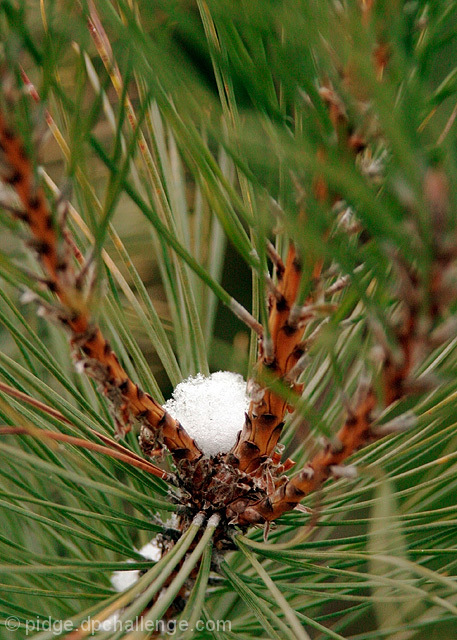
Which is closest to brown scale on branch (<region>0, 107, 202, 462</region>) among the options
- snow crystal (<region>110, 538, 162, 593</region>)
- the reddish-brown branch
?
the reddish-brown branch

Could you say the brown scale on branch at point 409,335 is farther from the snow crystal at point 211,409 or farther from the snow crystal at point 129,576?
the snow crystal at point 129,576

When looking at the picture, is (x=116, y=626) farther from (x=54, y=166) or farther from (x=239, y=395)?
(x=54, y=166)

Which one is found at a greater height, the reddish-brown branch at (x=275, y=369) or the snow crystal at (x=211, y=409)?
the snow crystal at (x=211, y=409)

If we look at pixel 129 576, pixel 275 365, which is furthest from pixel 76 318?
pixel 129 576

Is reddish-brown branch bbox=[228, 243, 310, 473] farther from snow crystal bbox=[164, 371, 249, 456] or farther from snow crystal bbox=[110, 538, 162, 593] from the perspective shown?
snow crystal bbox=[110, 538, 162, 593]

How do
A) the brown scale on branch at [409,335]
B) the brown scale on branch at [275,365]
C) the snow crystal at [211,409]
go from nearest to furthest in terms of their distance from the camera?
1. the brown scale on branch at [409,335]
2. the brown scale on branch at [275,365]
3. the snow crystal at [211,409]

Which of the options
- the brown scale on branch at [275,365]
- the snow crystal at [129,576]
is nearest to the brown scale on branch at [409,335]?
the brown scale on branch at [275,365]

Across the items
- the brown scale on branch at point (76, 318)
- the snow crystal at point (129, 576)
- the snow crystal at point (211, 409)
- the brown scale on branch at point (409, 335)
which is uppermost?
the snow crystal at point (211, 409)

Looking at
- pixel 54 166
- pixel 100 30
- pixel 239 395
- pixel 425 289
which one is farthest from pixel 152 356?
pixel 425 289
